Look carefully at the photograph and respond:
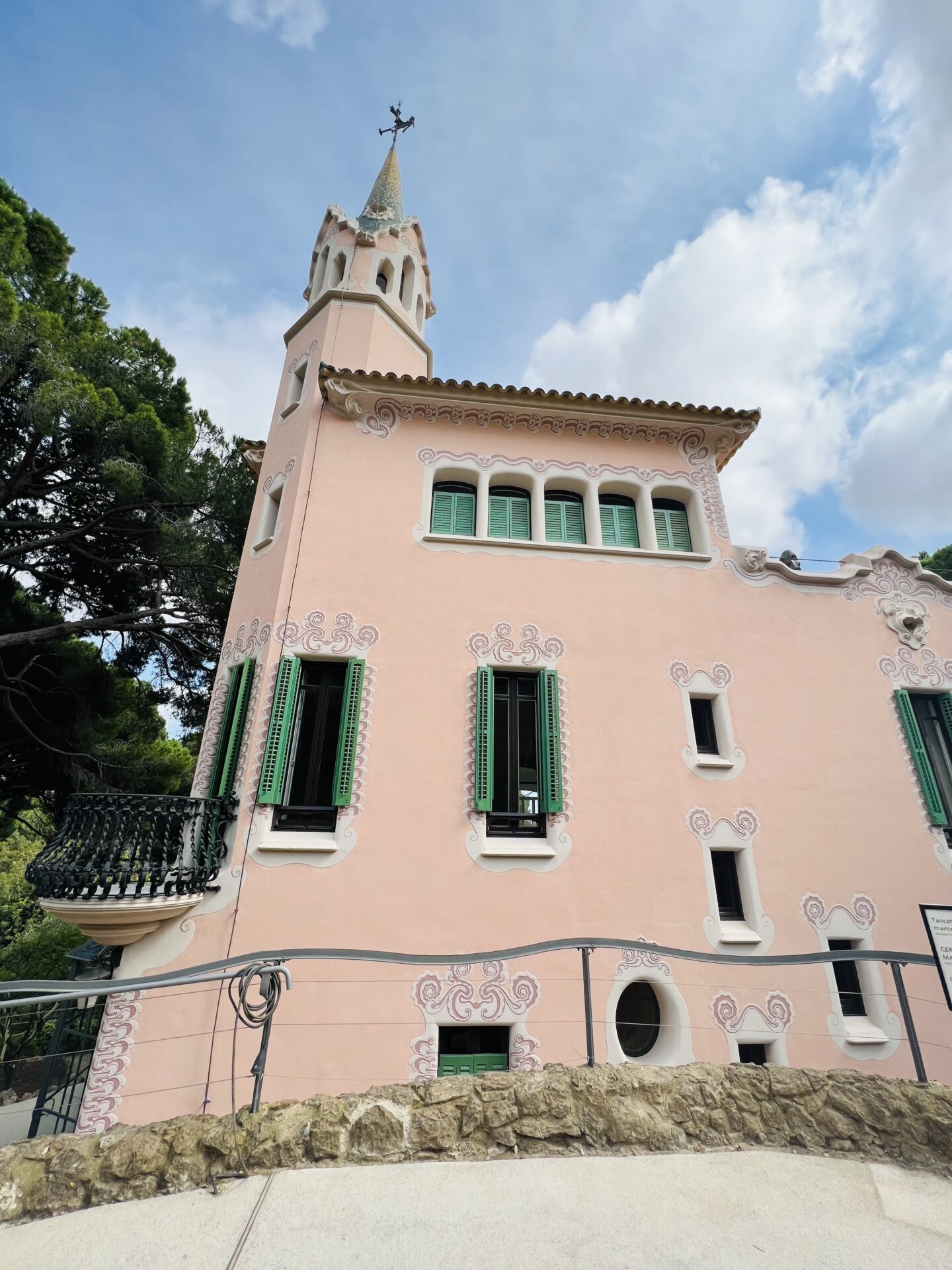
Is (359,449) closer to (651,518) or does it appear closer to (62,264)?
(651,518)

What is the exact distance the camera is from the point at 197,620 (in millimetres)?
11500

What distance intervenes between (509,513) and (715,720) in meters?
4.20

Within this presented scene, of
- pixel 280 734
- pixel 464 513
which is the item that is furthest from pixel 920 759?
pixel 280 734

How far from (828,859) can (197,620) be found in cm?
1104

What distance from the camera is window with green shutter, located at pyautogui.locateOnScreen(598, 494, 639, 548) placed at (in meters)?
9.10

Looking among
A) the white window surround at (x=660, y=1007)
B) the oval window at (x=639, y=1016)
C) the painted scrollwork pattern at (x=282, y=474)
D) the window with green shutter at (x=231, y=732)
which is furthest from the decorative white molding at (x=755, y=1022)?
the painted scrollwork pattern at (x=282, y=474)

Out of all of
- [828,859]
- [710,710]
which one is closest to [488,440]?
[710,710]

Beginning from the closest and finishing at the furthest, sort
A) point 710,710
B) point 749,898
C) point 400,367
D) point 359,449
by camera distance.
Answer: point 749,898
point 710,710
point 359,449
point 400,367

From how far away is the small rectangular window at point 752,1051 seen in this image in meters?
6.62

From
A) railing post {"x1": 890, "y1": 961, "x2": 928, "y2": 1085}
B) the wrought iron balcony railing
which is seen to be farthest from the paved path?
the wrought iron balcony railing

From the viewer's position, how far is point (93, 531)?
36.2 feet

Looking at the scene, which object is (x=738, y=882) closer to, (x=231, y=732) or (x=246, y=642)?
(x=231, y=732)

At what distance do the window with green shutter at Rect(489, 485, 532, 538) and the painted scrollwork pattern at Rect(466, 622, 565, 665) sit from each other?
5.23 feet

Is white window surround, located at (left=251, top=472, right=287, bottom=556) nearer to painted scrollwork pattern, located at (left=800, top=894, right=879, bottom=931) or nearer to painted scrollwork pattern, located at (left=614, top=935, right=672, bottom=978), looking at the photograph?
painted scrollwork pattern, located at (left=614, top=935, right=672, bottom=978)
